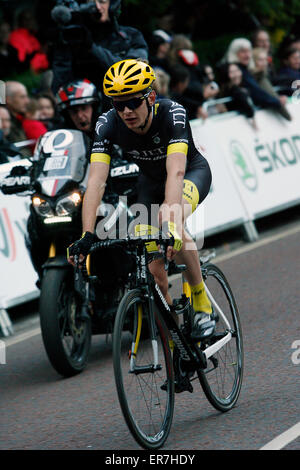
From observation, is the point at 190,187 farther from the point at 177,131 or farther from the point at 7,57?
the point at 7,57

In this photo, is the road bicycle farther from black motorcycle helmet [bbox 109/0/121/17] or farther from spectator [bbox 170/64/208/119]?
spectator [bbox 170/64/208/119]

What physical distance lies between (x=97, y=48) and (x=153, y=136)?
10.5 feet

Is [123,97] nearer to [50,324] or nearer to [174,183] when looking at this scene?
[174,183]

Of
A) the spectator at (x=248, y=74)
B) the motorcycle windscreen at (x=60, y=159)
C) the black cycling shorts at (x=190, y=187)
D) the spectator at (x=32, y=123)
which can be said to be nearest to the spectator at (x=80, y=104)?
the motorcycle windscreen at (x=60, y=159)

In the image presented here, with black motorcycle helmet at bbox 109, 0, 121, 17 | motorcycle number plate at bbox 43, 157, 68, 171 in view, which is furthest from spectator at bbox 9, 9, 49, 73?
motorcycle number plate at bbox 43, 157, 68, 171

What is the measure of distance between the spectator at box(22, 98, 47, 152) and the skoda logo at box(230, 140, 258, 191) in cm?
259

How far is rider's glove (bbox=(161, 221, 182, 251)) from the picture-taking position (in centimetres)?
518

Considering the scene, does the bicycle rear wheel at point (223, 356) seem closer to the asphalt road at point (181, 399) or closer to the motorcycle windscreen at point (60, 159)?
the asphalt road at point (181, 399)

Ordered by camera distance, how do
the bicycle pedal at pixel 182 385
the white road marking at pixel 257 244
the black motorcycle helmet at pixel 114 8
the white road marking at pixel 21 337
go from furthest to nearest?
the white road marking at pixel 257 244 < the black motorcycle helmet at pixel 114 8 < the white road marking at pixel 21 337 < the bicycle pedal at pixel 182 385

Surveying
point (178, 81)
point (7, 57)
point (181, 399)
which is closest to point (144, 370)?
point (181, 399)

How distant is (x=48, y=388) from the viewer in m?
7.01

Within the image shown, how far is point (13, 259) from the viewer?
30.3ft

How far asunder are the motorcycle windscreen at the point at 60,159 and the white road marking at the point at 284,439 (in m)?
2.76

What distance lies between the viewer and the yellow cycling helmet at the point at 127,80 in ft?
18.4
